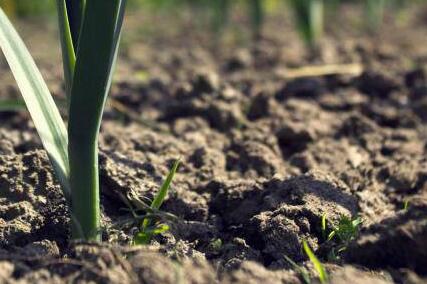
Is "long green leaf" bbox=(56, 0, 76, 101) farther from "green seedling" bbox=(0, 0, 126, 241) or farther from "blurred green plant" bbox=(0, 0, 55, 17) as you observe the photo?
"blurred green plant" bbox=(0, 0, 55, 17)

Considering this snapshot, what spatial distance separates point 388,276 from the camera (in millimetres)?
1409

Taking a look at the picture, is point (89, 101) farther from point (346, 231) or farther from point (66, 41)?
point (346, 231)

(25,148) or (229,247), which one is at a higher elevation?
(25,148)

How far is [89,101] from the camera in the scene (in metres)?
1.34

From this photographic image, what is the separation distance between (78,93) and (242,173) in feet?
2.96

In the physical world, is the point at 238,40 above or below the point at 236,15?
below

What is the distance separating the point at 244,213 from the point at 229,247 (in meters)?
0.18

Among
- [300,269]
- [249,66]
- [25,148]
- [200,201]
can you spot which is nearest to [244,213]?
[200,201]

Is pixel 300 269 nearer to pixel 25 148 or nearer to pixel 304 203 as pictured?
pixel 304 203

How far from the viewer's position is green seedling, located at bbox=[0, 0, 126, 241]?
4.27 ft

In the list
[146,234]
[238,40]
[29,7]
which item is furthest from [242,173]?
[29,7]

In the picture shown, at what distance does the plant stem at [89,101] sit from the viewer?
1289mm

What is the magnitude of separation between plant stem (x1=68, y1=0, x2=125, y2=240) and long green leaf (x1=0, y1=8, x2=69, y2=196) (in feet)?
0.17

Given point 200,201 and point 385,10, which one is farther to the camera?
point 385,10
